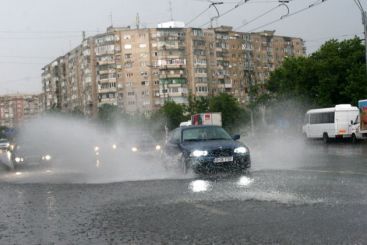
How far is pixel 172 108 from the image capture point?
321ft

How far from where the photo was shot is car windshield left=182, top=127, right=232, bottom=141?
16969 millimetres

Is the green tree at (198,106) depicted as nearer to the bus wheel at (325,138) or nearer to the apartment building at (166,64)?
the apartment building at (166,64)

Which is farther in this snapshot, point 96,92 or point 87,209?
point 96,92

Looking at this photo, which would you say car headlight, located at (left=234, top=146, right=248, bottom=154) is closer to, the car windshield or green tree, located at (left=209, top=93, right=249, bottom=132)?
the car windshield

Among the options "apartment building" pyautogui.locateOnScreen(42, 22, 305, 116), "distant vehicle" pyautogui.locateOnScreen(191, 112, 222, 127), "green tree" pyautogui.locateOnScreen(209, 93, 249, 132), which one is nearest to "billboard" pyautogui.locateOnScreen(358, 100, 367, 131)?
"distant vehicle" pyautogui.locateOnScreen(191, 112, 222, 127)

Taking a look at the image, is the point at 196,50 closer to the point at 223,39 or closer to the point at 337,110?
the point at 223,39

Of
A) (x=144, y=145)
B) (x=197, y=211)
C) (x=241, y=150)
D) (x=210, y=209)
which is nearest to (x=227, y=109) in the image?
(x=144, y=145)

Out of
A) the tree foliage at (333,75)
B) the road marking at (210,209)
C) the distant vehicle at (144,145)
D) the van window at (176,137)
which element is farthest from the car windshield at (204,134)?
the tree foliage at (333,75)

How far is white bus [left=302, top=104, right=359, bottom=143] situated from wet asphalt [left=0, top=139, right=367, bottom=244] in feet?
81.4

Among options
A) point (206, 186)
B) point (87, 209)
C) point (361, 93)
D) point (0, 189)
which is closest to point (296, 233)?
point (87, 209)

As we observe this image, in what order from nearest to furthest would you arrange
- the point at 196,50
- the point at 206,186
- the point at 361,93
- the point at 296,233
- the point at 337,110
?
the point at 296,233 → the point at 206,186 → the point at 337,110 → the point at 361,93 → the point at 196,50

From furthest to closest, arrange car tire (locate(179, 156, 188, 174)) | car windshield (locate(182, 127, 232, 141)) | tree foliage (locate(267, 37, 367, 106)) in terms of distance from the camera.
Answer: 1. tree foliage (locate(267, 37, 367, 106))
2. car windshield (locate(182, 127, 232, 141))
3. car tire (locate(179, 156, 188, 174))

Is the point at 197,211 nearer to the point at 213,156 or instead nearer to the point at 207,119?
the point at 213,156

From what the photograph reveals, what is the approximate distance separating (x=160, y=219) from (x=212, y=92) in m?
113
